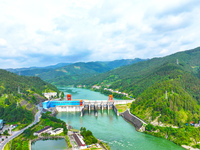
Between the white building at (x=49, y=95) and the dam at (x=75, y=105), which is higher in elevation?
the white building at (x=49, y=95)

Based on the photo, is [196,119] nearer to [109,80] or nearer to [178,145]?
[178,145]

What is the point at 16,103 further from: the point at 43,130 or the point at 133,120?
the point at 133,120

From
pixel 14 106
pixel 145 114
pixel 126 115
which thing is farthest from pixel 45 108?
pixel 145 114

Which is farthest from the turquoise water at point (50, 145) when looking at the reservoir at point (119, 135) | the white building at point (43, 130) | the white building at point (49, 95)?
the white building at point (49, 95)

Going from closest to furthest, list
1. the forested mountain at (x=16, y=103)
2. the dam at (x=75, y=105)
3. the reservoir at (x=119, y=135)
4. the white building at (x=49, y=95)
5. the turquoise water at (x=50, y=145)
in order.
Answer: the turquoise water at (x=50, y=145), the reservoir at (x=119, y=135), the forested mountain at (x=16, y=103), the dam at (x=75, y=105), the white building at (x=49, y=95)

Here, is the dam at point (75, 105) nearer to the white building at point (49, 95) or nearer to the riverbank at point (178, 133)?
the white building at point (49, 95)

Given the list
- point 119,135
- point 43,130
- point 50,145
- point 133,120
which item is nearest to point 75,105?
point 133,120

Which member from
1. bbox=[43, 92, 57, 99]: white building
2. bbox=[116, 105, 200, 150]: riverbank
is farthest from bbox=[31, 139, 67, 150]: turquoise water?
bbox=[43, 92, 57, 99]: white building
